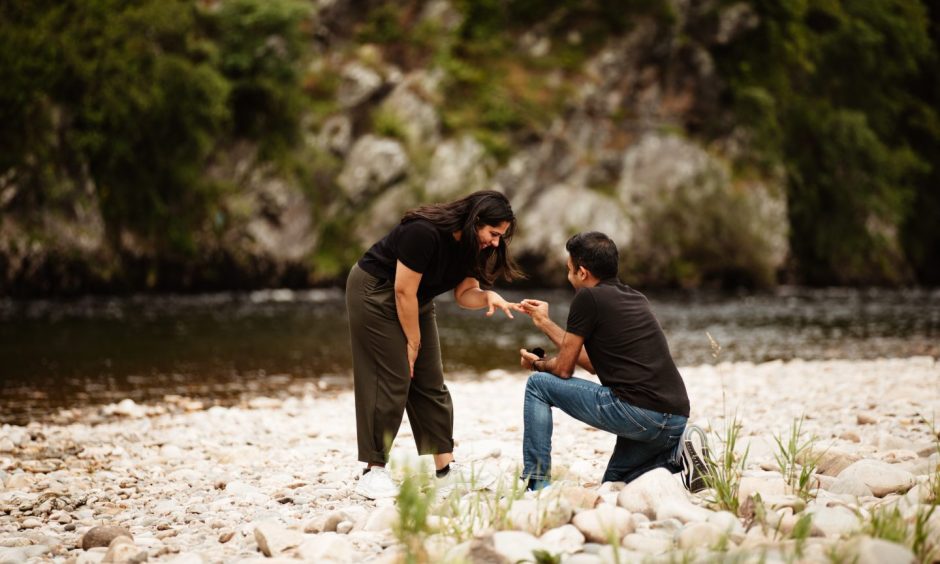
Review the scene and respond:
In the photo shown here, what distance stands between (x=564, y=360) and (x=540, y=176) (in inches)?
1168

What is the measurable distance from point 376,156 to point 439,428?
1046 inches

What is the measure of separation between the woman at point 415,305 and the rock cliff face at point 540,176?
2244cm

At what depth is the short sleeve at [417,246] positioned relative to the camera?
15.0 feet

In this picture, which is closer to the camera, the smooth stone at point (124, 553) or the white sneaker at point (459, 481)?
the smooth stone at point (124, 553)

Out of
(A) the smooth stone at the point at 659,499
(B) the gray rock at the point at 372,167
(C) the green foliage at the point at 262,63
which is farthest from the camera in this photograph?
(B) the gray rock at the point at 372,167

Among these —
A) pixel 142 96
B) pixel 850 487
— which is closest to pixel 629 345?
pixel 850 487

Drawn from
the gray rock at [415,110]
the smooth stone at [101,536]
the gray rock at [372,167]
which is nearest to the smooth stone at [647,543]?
the smooth stone at [101,536]

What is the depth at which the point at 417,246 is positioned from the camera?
4.57 meters

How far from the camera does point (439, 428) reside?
5.12 m

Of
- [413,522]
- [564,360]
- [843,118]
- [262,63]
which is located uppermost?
[262,63]

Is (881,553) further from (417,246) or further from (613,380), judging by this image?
(417,246)

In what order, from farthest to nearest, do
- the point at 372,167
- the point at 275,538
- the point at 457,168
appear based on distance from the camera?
the point at 457,168 → the point at 372,167 → the point at 275,538

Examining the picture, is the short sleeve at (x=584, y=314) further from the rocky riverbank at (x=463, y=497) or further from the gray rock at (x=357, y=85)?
the gray rock at (x=357, y=85)

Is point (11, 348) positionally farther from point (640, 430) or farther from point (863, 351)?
point (863, 351)
